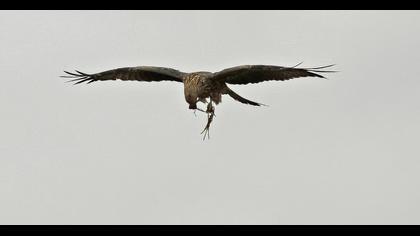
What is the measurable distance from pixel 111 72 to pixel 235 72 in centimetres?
392

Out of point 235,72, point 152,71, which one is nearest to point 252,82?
point 235,72

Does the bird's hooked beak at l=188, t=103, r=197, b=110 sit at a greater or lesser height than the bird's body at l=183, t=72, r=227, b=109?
lesser

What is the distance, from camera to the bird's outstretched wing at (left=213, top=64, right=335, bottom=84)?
1024 inches

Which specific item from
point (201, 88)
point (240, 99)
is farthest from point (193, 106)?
point (240, 99)

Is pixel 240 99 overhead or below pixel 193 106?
overhead

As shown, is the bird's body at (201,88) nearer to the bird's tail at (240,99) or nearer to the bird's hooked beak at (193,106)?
the bird's hooked beak at (193,106)

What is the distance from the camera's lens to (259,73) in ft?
87.0

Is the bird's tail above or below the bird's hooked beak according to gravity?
Result: above

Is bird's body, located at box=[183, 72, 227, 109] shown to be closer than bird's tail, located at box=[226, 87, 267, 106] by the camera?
Yes

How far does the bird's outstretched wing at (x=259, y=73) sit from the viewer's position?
2602 cm

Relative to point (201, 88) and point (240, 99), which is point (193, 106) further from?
point (240, 99)

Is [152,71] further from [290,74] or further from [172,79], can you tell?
[290,74]

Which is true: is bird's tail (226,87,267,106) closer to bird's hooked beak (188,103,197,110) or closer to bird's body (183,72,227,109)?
bird's body (183,72,227,109)

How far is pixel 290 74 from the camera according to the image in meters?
26.2
